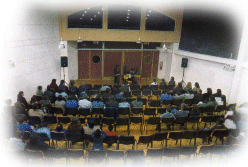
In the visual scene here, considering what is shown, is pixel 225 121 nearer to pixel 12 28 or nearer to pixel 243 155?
pixel 243 155

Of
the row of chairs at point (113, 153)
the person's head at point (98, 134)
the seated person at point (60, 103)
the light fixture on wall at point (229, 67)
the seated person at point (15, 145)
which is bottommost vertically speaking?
the row of chairs at point (113, 153)

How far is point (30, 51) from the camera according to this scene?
871 centimetres

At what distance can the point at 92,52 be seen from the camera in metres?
13.3

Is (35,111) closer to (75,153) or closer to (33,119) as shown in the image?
(33,119)

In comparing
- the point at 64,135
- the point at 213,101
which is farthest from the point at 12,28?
the point at 213,101

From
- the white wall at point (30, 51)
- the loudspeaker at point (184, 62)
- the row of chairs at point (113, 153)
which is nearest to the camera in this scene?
the row of chairs at point (113, 153)

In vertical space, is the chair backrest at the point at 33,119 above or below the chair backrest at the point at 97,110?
below

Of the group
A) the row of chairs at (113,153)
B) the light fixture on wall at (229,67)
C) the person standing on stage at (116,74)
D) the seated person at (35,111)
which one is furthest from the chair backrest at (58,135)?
the light fixture on wall at (229,67)

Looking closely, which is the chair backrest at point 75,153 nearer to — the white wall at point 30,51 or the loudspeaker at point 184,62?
the white wall at point 30,51

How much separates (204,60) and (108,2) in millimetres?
6423

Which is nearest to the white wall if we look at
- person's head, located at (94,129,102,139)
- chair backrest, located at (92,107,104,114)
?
chair backrest, located at (92,107,104,114)

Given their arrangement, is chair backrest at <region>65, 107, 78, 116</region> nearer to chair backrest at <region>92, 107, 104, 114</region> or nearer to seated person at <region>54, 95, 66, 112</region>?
seated person at <region>54, 95, 66, 112</region>

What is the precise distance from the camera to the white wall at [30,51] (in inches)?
291

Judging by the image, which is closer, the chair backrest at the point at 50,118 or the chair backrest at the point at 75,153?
the chair backrest at the point at 75,153
